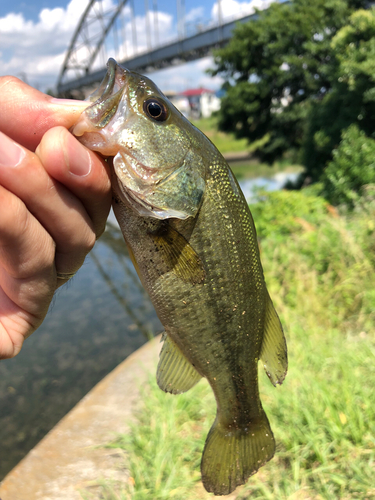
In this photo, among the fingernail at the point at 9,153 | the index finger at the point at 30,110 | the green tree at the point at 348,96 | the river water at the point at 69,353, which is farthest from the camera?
the green tree at the point at 348,96

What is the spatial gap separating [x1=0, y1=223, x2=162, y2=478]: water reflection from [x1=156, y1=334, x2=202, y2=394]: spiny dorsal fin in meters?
4.09

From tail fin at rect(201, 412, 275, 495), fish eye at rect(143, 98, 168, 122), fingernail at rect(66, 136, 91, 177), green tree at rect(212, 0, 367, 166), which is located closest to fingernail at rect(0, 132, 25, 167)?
fingernail at rect(66, 136, 91, 177)

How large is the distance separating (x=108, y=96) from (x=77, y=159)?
303mm

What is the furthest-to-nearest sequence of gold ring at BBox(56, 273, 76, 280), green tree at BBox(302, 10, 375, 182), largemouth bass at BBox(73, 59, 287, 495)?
green tree at BBox(302, 10, 375, 182) < gold ring at BBox(56, 273, 76, 280) < largemouth bass at BBox(73, 59, 287, 495)

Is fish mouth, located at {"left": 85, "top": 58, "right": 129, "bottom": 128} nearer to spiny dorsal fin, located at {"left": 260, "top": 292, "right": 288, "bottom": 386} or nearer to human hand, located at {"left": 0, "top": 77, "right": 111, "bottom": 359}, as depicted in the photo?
human hand, located at {"left": 0, "top": 77, "right": 111, "bottom": 359}

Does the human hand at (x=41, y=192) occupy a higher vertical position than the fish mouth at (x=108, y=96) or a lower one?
lower

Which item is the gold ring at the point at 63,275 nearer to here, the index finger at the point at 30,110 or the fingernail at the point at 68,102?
the index finger at the point at 30,110

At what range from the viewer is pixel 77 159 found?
1.27m

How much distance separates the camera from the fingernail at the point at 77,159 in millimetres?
1254

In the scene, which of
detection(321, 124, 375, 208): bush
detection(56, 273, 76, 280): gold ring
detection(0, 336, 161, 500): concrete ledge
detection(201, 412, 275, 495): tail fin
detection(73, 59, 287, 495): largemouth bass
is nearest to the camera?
detection(73, 59, 287, 495): largemouth bass

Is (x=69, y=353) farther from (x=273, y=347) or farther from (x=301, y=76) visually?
(x=301, y=76)

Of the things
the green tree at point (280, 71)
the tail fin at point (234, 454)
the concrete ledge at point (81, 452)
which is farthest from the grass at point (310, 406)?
the green tree at point (280, 71)

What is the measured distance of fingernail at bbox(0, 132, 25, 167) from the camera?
3.84ft

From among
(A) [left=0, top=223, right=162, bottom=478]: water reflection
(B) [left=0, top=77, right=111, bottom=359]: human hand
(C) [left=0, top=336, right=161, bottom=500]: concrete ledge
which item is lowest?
(A) [left=0, top=223, right=162, bottom=478]: water reflection
